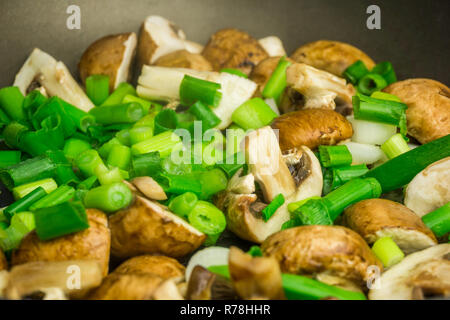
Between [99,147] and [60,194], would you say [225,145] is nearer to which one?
[99,147]

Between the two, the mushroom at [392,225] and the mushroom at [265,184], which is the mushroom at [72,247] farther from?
the mushroom at [392,225]

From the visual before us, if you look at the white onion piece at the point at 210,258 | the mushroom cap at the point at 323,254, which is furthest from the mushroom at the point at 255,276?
the white onion piece at the point at 210,258

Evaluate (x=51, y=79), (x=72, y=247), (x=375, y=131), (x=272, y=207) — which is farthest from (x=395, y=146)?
(x=51, y=79)

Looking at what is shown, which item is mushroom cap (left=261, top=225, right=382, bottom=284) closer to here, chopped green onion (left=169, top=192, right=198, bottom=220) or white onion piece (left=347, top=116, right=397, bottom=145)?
chopped green onion (left=169, top=192, right=198, bottom=220)

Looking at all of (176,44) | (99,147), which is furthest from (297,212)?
(176,44)

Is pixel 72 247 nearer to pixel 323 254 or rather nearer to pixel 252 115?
pixel 323 254

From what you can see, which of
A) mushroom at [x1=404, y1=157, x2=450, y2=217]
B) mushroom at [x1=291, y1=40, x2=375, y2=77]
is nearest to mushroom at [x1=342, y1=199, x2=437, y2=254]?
mushroom at [x1=404, y1=157, x2=450, y2=217]
